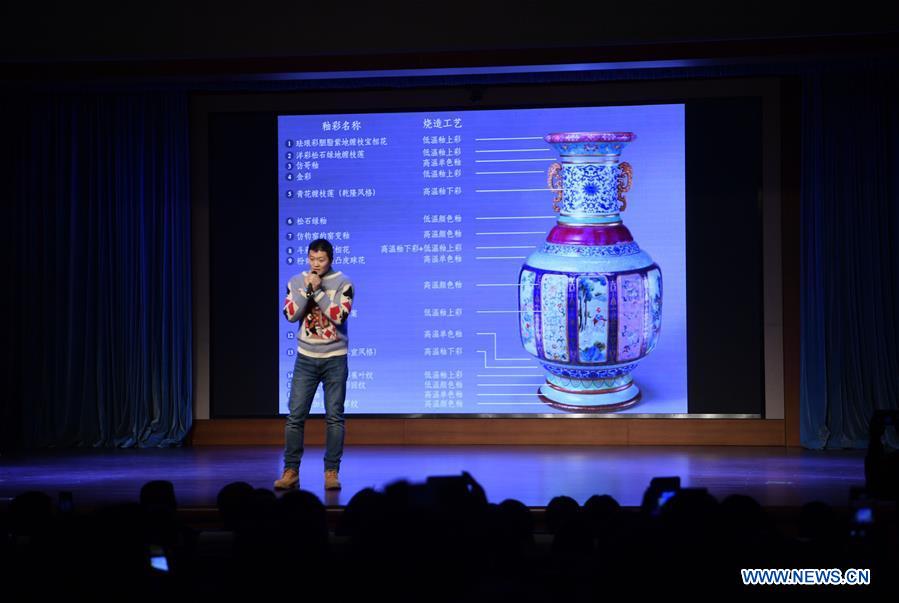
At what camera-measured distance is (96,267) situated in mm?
6871

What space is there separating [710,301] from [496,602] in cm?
Result: 553

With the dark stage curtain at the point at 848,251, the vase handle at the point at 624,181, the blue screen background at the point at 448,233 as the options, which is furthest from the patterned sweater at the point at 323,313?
the dark stage curtain at the point at 848,251

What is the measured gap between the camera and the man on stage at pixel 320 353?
4676mm

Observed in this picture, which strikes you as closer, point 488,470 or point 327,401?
point 327,401

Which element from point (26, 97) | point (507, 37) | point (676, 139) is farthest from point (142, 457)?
point (676, 139)

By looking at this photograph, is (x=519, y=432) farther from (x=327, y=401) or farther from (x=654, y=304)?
(x=327, y=401)

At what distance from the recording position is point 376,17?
225 inches

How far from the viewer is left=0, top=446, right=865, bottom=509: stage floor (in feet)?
15.3

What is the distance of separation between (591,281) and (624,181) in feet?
2.23

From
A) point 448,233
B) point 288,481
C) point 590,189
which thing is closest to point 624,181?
point 590,189

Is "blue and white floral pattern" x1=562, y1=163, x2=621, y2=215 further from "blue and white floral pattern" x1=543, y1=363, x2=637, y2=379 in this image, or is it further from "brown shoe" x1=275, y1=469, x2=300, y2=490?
"brown shoe" x1=275, y1=469, x2=300, y2=490

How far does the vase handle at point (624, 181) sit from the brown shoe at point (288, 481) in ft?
9.42

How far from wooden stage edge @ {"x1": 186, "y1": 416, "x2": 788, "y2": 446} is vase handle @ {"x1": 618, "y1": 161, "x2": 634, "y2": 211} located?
1.38 m

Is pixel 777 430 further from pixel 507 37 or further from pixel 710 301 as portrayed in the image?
pixel 507 37
